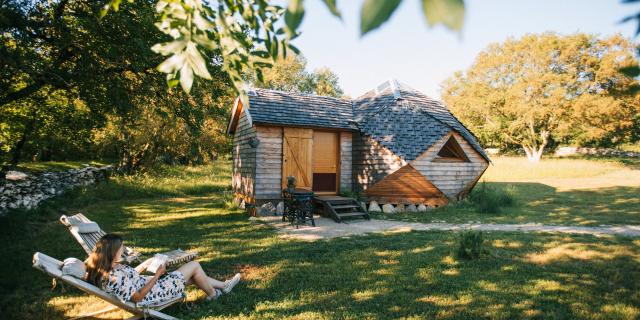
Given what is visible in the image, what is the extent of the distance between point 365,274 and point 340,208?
5853 mm

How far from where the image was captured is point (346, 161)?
536 inches

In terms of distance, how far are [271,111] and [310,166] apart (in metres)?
2.31

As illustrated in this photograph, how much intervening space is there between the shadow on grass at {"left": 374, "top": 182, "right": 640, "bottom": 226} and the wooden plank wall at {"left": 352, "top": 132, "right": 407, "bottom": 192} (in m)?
1.66

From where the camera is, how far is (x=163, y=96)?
9969mm

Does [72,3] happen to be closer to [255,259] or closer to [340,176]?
[255,259]

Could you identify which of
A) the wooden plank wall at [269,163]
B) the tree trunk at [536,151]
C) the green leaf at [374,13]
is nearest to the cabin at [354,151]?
the wooden plank wall at [269,163]

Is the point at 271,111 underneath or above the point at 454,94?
Result: underneath

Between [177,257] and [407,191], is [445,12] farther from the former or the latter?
[407,191]

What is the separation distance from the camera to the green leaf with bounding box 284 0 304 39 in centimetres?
105

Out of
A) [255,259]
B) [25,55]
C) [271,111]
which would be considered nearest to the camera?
[255,259]

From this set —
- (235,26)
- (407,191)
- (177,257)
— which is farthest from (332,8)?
(407,191)

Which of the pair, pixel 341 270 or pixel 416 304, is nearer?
pixel 416 304

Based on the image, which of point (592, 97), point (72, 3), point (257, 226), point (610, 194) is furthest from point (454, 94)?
point (72, 3)

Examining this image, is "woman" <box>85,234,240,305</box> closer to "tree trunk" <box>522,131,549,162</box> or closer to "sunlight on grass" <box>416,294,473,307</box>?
"sunlight on grass" <box>416,294,473,307</box>
